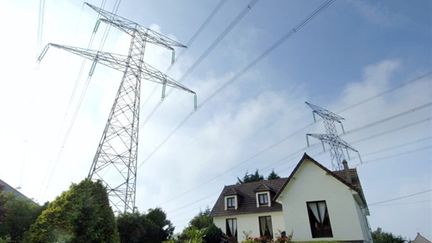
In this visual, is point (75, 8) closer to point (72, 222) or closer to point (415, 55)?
point (72, 222)

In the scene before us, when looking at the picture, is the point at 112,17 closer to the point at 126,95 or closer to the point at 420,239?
the point at 126,95

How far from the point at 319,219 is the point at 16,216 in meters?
16.1

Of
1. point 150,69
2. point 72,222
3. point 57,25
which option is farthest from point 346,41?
point 72,222

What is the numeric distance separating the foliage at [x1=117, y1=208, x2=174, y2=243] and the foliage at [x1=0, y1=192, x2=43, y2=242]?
4867 mm

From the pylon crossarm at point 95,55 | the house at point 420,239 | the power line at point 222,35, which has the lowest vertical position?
the house at point 420,239

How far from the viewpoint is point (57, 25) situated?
28.8ft

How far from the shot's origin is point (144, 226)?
1520 cm

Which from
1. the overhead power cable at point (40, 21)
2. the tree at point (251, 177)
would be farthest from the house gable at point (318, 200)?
the tree at point (251, 177)

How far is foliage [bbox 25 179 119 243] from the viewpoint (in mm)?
7418

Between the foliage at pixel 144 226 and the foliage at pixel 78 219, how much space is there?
19.2ft

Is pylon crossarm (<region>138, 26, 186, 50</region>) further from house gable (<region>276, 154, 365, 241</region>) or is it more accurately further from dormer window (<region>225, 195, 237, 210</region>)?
dormer window (<region>225, 195, 237, 210</region>)

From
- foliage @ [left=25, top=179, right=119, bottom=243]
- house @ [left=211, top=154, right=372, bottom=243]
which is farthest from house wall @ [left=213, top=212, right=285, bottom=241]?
foliage @ [left=25, top=179, right=119, bottom=243]

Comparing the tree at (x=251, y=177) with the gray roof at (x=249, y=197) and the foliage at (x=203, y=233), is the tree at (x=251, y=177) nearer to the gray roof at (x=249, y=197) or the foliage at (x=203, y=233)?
the foliage at (x=203, y=233)

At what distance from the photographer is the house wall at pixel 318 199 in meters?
15.6
